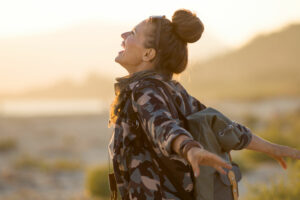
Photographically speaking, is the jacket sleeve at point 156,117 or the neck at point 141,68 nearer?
the jacket sleeve at point 156,117

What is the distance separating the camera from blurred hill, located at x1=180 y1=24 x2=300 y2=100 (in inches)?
2820

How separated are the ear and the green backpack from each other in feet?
0.72

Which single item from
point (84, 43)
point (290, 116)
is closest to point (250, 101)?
point (290, 116)

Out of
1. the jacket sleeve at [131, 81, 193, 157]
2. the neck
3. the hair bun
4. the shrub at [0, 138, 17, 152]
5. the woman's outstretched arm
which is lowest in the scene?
the shrub at [0, 138, 17, 152]

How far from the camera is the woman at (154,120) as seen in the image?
88.7 inches

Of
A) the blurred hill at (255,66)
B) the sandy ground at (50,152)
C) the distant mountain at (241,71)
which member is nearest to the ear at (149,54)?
the sandy ground at (50,152)

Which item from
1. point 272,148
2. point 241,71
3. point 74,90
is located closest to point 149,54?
point 272,148

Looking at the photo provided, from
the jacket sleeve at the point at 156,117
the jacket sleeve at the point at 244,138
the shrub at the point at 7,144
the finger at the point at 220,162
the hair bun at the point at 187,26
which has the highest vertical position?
the hair bun at the point at 187,26

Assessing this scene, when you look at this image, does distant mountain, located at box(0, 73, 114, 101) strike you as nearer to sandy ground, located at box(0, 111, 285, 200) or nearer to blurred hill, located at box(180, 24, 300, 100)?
blurred hill, located at box(180, 24, 300, 100)

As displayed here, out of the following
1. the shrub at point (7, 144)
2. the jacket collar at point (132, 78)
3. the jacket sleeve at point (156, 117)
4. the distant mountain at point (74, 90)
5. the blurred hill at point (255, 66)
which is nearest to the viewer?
the jacket sleeve at point (156, 117)

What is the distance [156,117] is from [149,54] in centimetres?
53

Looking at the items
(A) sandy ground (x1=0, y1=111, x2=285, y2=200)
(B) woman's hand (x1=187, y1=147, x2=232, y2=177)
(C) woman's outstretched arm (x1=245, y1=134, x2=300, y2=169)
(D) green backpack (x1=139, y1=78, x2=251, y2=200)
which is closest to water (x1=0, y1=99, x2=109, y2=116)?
(A) sandy ground (x1=0, y1=111, x2=285, y2=200)

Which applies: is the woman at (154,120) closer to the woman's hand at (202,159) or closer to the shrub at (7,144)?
the woman's hand at (202,159)

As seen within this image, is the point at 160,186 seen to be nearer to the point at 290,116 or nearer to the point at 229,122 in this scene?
the point at 229,122
